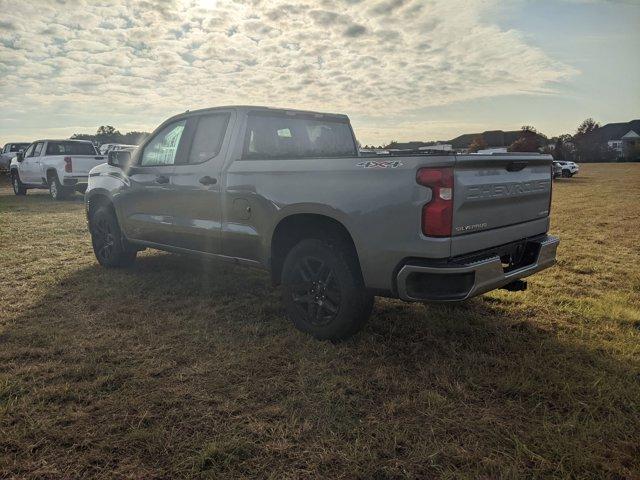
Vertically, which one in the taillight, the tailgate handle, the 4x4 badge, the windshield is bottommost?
the taillight

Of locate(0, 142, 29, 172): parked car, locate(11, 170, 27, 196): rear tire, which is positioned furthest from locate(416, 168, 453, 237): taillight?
locate(0, 142, 29, 172): parked car

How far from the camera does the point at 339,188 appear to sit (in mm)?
3467

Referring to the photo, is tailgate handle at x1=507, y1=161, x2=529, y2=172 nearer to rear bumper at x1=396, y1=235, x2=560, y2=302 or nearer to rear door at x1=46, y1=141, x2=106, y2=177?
rear bumper at x1=396, y1=235, x2=560, y2=302

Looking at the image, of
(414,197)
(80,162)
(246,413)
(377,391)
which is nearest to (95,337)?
(246,413)

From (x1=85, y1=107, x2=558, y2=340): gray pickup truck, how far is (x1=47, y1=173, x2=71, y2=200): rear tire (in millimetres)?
11033

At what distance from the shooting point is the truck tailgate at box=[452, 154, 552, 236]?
10.1 feet

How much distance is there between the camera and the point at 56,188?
599 inches

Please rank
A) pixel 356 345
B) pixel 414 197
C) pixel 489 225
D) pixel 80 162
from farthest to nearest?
pixel 80 162 < pixel 356 345 < pixel 489 225 < pixel 414 197

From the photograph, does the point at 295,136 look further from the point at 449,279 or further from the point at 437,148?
the point at 449,279

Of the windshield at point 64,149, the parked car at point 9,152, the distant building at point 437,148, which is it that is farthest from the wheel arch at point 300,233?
the parked car at point 9,152

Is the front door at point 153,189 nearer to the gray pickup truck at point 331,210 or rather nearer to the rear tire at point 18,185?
the gray pickup truck at point 331,210

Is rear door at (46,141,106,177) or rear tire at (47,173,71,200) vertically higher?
rear door at (46,141,106,177)

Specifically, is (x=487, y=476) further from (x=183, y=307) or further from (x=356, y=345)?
(x=183, y=307)

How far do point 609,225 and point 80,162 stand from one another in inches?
566
